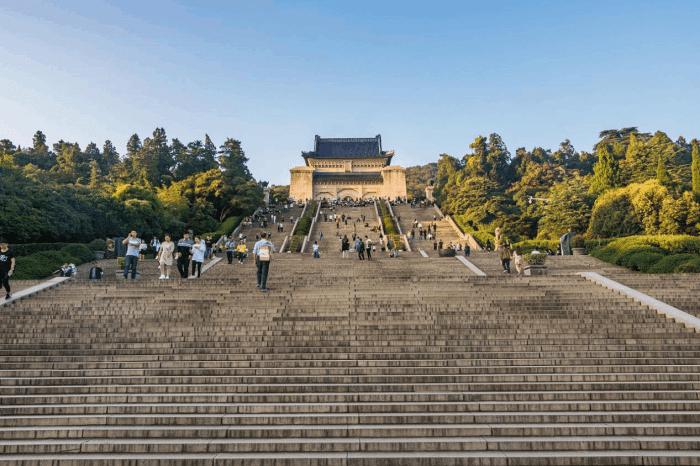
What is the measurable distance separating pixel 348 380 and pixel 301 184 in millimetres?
58140

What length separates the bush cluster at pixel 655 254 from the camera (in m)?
16.1

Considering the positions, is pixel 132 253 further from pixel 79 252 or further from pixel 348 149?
pixel 348 149

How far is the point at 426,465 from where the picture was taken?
5.45m

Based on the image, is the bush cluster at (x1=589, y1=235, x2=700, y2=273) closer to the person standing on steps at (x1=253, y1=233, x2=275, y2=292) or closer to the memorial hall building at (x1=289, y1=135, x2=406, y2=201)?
the person standing on steps at (x1=253, y1=233, x2=275, y2=292)

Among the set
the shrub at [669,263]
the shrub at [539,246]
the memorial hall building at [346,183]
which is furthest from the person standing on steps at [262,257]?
the memorial hall building at [346,183]

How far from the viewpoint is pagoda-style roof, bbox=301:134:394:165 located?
2820 inches

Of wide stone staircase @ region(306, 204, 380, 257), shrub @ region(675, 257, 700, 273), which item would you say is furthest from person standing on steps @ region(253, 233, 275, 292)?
wide stone staircase @ region(306, 204, 380, 257)

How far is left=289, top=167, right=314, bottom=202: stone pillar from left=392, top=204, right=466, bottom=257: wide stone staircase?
15.2 metres

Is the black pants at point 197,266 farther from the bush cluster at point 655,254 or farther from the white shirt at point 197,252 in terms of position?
the bush cluster at point 655,254

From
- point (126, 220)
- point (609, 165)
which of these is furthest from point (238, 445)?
point (609, 165)

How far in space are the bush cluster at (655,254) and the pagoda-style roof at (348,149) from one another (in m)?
49.9

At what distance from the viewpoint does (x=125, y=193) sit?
31.1 metres

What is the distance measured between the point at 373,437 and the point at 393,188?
5998 centimetres

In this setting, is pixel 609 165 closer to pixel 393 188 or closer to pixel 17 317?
pixel 393 188
